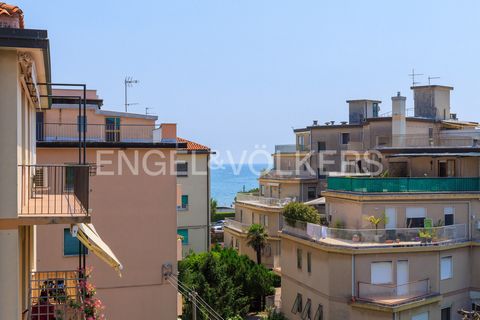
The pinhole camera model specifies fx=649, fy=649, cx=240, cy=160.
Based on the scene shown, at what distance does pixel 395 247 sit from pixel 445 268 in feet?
11.6

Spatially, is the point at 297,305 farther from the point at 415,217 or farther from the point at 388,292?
the point at 415,217

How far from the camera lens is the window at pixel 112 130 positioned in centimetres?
2608

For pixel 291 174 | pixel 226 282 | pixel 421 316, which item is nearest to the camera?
pixel 421 316

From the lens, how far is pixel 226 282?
1387 inches

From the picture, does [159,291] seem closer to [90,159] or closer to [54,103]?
[90,159]

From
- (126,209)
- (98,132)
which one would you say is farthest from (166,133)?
(126,209)

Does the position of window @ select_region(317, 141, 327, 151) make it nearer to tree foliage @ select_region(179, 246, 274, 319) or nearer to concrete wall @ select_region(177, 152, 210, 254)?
concrete wall @ select_region(177, 152, 210, 254)

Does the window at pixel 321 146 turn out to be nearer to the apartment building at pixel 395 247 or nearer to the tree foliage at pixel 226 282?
the tree foliage at pixel 226 282

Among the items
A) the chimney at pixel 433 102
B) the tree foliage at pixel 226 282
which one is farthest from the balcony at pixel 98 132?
the chimney at pixel 433 102

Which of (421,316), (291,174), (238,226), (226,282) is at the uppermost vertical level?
(291,174)

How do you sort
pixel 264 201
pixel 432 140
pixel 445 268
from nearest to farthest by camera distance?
pixel 445 268
pixel 432 140
pixel 264 201

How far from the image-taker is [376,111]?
5478cm

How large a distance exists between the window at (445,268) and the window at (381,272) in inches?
119

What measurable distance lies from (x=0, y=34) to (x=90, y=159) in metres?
16.7
